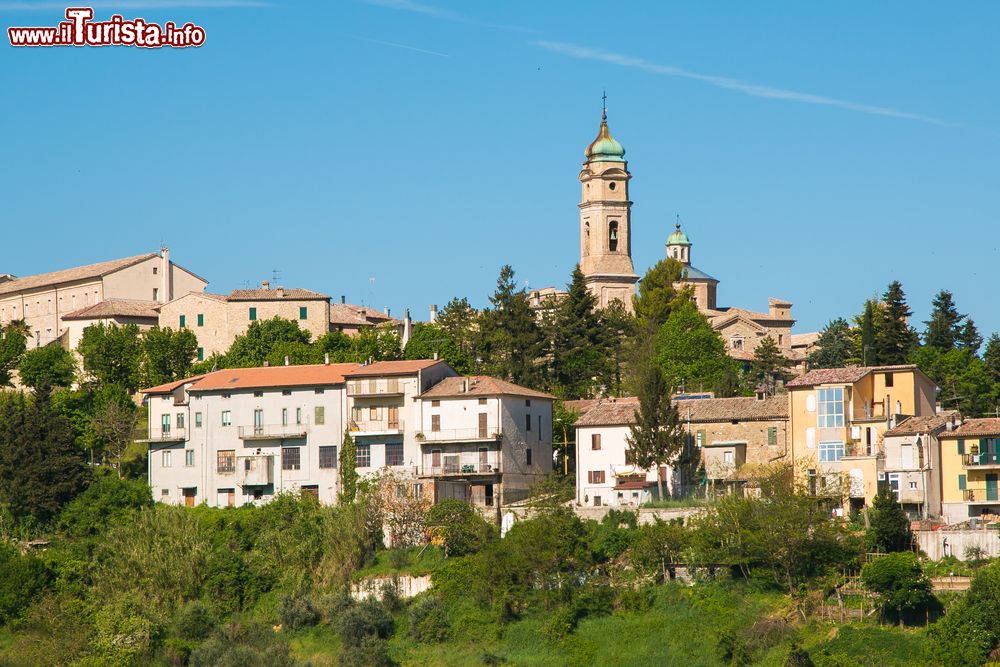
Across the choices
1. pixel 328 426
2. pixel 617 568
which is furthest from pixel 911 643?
pixel 328 426

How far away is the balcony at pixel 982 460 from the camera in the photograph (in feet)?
184

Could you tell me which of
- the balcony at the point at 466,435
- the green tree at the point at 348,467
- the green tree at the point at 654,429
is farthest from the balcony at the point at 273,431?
the green tree at the point at 654,429

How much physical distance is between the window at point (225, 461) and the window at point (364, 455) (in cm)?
518

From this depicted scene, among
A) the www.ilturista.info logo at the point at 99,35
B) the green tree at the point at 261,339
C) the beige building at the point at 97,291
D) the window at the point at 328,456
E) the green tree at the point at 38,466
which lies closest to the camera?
the www.ilturista.info logo at the point at 99,35

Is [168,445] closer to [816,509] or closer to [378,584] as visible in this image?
[378,584]

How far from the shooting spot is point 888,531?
2088 inches

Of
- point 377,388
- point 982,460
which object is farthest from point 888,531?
point 377,388

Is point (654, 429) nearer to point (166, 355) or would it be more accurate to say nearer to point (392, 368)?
point (392, 368)

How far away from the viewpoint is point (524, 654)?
53.9m

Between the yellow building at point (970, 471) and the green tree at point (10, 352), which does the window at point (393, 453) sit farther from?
the green tree at point (10, 352)

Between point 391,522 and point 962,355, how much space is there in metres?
28.0

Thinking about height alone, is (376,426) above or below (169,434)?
above

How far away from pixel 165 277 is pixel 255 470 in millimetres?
34745

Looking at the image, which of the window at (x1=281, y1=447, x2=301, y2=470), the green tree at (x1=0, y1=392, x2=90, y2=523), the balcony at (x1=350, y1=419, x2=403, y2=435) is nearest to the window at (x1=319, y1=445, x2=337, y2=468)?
the window at (x1=281, y1=447, x2=301, y2=470)
